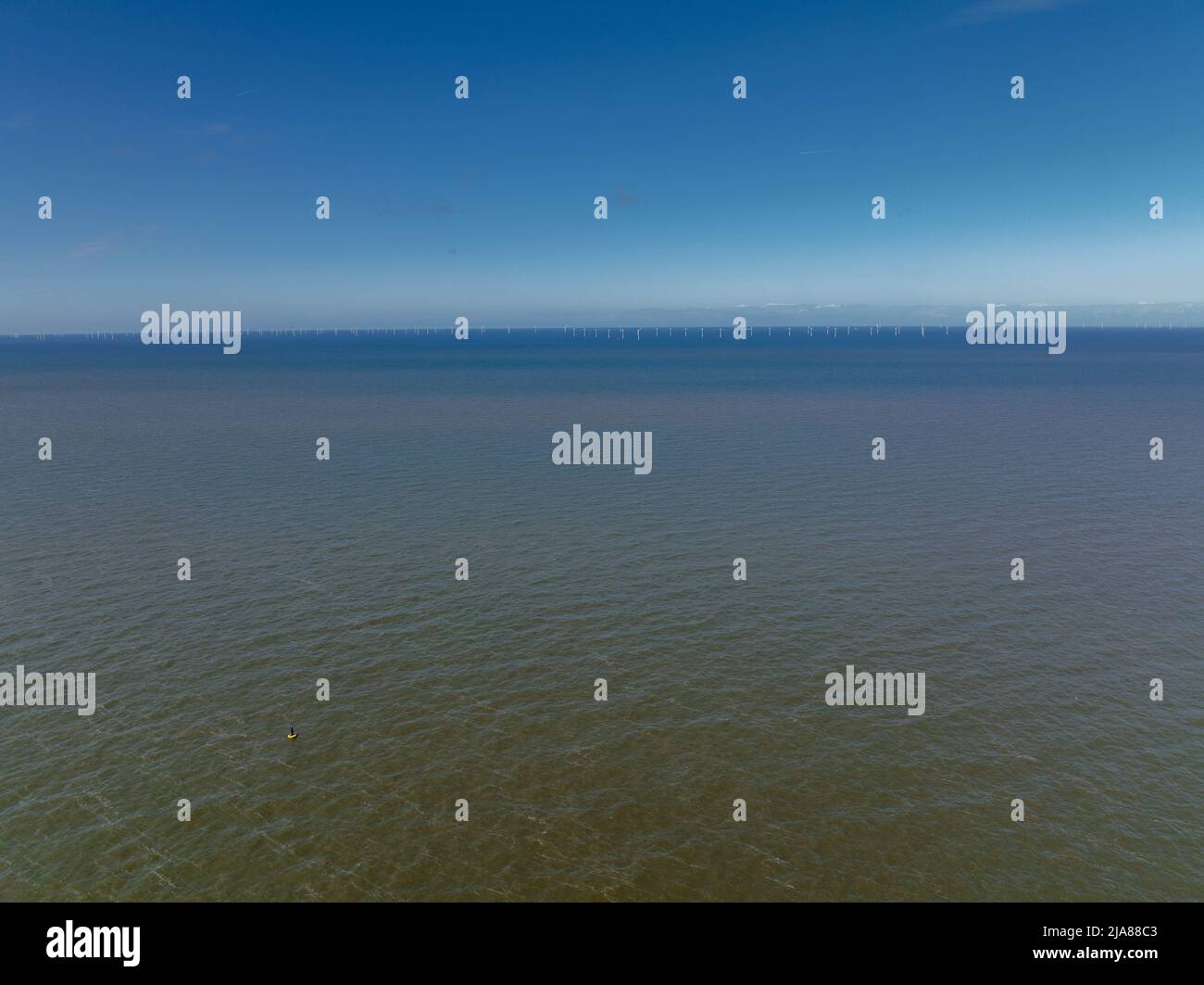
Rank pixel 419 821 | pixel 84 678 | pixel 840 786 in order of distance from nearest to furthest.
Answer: pixel 419 821
pixel 840 786
pixel 84 678

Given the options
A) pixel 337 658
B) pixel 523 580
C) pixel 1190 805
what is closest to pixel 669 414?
pixel 523 580

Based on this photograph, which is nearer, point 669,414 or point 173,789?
point 173,789

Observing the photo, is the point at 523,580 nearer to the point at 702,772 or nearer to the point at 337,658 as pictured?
the point at 337,658

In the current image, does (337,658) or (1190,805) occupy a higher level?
(337,658)
